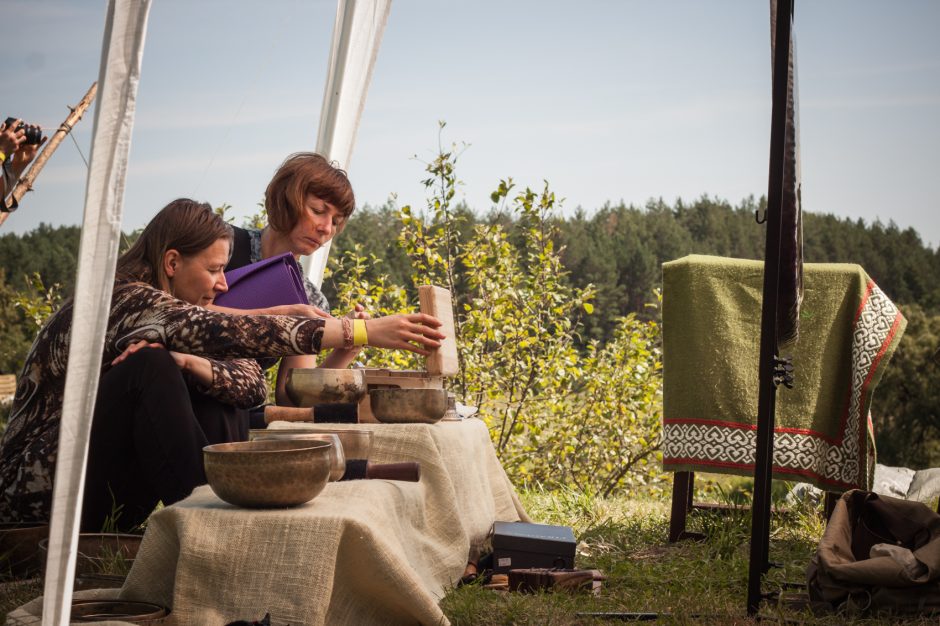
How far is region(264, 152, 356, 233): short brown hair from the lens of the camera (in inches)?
132

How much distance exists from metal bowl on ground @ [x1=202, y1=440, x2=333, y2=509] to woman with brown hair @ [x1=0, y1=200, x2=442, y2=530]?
55 cm

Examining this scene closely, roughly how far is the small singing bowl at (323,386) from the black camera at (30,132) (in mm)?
1002

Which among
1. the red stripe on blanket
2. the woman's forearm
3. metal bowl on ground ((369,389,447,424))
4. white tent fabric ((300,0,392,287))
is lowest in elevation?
the red stripe on blanket

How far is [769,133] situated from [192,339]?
1.48 m

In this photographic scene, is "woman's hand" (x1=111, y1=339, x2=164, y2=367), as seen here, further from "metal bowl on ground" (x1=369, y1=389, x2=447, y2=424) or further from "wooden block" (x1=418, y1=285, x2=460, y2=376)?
"wooden block" (x1=418, y1=285, x2=460, y2=376)

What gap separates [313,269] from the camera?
4.62m

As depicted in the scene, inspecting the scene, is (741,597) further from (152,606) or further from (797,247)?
(152,606)

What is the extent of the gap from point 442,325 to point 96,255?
142cm

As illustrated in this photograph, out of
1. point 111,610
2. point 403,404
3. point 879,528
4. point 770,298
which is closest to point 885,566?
point 879,528

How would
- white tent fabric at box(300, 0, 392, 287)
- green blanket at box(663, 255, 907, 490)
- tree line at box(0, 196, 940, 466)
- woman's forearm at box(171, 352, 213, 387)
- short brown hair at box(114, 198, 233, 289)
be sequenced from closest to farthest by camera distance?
woman's forearm at box(171, 352, 213, 387) < short brown hair at box(114, 198, 233, 289) < green blanket at box(663, 255, 907, 490) < white tent fabric at box(300, 0, 392, 287) < tree line at box(0, 196, 940, 466)

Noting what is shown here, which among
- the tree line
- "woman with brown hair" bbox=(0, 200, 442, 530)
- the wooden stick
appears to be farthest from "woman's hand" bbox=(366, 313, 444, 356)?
the wooden stick

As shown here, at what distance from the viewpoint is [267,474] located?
1.60m

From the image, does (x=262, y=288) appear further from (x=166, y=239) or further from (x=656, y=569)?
(x=656, y=569)

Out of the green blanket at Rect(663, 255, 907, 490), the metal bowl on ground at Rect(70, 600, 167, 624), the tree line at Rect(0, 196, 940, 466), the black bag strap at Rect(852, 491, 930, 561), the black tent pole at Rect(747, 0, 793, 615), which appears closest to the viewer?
the metal bowl on ground at Rect(70, 600, 167, 624)
